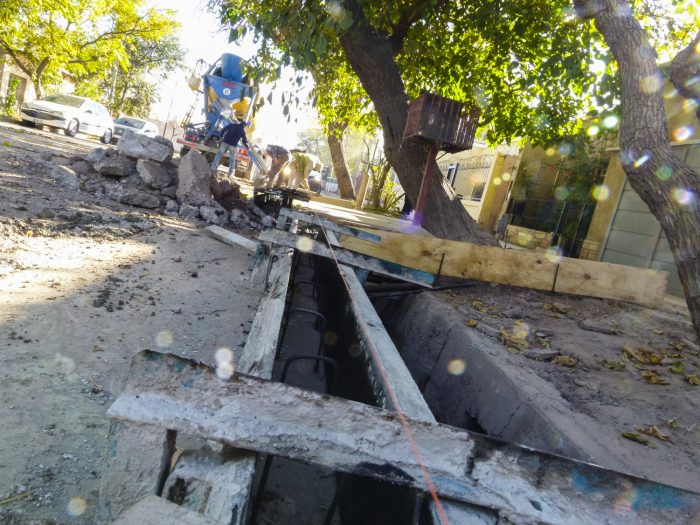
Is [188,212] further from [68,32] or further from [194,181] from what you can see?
[68,32]

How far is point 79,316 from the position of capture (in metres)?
3.16

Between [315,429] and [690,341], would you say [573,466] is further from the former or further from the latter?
[690,341]

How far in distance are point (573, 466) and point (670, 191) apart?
2192 mm

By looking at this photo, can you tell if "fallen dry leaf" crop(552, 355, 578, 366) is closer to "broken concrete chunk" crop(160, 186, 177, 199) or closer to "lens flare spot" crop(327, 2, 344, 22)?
"lens flare spot" crop(327, 2, 344, 22)

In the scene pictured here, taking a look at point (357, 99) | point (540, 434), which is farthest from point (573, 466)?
point (357, 99)

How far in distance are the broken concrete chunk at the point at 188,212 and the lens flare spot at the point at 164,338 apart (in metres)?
4.71

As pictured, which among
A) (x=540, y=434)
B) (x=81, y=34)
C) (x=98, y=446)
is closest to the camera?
(x=98, y=446)

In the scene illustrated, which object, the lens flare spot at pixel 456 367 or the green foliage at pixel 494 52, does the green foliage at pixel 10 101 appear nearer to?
the green foliage at pixel 494 52

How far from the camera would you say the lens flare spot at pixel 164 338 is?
3120mm

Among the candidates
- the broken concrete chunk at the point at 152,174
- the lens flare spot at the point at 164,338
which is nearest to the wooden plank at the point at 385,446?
the lens flare spot at the point at 164,338

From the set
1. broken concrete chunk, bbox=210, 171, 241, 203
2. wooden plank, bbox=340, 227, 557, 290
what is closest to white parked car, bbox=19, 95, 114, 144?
broken concrete chunk, bbox=210, 171, 241, 203

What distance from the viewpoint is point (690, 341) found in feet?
13.1

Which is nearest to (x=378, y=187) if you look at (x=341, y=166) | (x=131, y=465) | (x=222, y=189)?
(x=341, y=166)

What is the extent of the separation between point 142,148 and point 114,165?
0.65m
